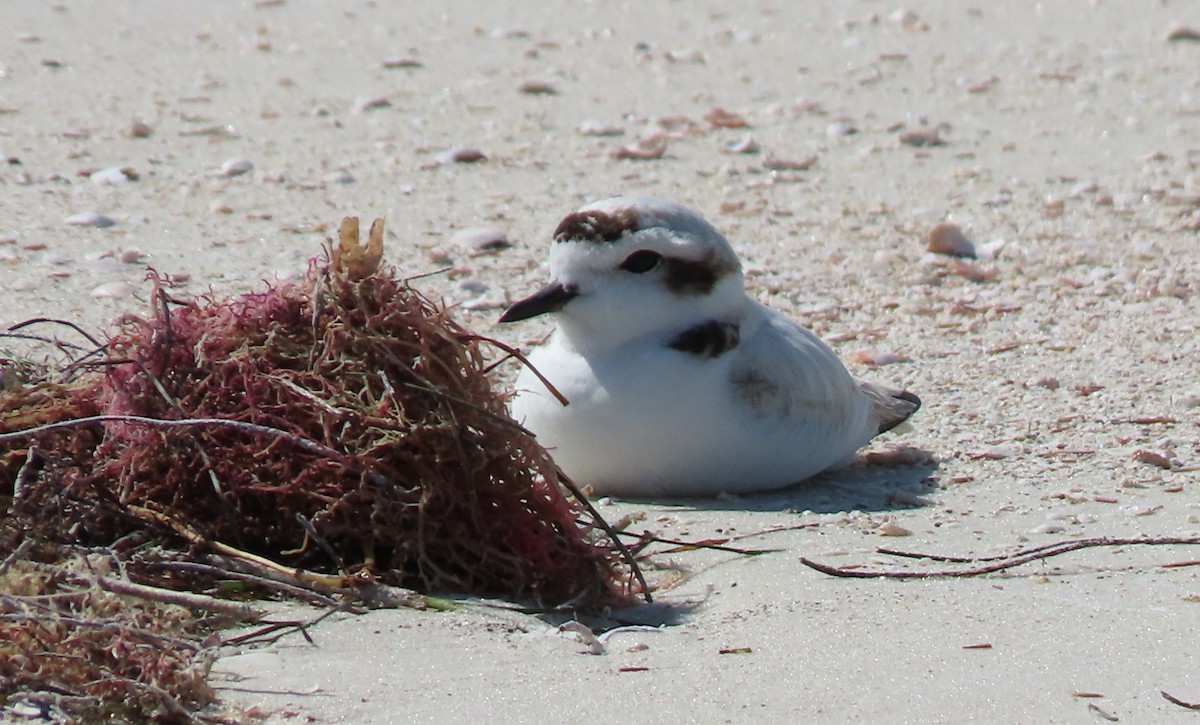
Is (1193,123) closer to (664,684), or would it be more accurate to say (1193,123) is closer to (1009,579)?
(1009,579)

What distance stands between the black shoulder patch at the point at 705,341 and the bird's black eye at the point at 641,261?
211 millimetres

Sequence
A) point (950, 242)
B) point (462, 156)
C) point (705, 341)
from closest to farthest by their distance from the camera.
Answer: point (705, 341) → point (950, 242) → point (462, 156)

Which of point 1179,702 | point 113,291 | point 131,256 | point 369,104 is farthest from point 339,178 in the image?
point 1179,702

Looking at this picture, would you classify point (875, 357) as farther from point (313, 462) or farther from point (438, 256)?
point (313, 462)

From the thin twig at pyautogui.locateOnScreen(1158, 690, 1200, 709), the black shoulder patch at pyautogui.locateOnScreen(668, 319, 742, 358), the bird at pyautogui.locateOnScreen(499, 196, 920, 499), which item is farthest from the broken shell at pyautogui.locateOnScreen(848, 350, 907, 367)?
the thin twig at pyautogui.locateOnScreen(1158, 690, 1200, 709)

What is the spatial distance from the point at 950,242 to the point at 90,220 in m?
3.49

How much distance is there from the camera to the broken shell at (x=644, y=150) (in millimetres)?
8531

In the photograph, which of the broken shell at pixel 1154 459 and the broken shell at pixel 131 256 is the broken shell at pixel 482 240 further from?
the broken shell at pixel 1154 459

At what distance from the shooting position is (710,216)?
7.71m

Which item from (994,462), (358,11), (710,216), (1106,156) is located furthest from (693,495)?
(358,11)

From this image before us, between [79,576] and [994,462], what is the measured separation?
9.24 ft

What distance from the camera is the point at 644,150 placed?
8547 mm

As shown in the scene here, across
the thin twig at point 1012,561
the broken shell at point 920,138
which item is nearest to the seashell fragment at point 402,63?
the broken shell at point 920,138

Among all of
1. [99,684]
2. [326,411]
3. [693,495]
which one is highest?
[326,411]
